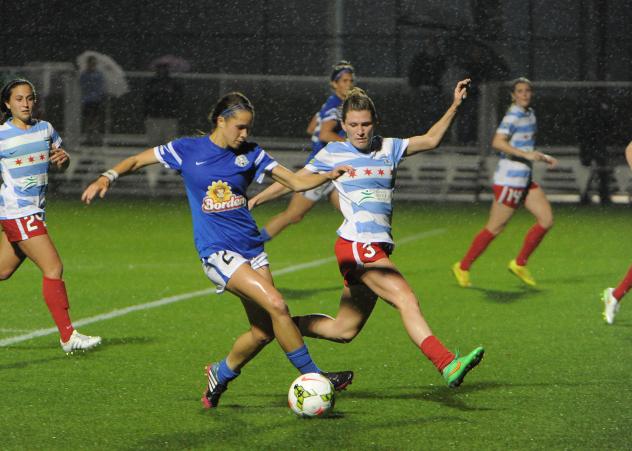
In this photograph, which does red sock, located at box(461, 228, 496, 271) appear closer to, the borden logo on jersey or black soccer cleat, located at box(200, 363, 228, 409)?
black soccer cleat, located at box(200, 363, 228, 409)

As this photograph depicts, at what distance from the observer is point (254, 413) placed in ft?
24.2

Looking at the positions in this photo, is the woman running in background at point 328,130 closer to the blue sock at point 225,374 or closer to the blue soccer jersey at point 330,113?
the blue soccer jersey at point 330,113

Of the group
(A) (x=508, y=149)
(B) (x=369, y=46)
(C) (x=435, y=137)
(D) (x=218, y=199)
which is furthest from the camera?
(B) (x=369, y=46)

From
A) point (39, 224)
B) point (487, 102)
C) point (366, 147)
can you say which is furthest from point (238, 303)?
point (487, 102)

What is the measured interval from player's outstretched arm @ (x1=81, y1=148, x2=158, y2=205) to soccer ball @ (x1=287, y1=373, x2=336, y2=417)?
1484mm

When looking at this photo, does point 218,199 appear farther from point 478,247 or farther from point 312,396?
point 478,247

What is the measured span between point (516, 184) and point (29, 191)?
5231 mm

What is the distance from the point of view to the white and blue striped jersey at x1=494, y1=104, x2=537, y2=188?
42.2ft

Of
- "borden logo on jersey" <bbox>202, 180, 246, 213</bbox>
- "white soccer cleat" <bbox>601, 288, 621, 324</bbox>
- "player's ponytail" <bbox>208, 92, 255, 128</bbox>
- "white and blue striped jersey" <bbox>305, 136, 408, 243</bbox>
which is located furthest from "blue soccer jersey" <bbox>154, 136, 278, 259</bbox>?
"white soccer cleat" <bbox>601, 288, 621, 324</bbox>

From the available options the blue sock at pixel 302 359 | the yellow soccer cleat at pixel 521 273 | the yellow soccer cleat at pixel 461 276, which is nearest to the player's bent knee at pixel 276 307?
the blue sock at pixel 302 359

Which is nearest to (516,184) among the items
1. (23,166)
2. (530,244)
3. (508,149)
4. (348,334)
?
(508,149)

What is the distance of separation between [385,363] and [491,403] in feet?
4.78

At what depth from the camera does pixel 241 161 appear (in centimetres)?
748

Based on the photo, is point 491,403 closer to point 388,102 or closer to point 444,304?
point 444,304
